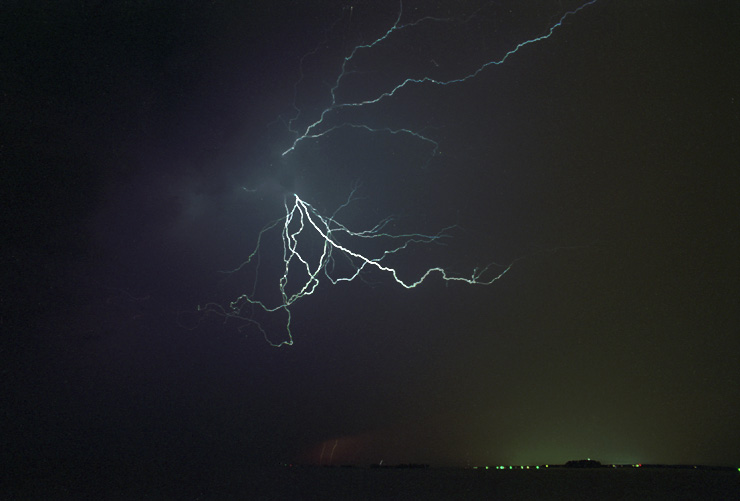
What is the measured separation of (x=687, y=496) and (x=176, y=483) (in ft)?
20.8

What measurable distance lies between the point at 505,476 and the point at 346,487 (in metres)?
2.55

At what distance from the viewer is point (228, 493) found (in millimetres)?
5555

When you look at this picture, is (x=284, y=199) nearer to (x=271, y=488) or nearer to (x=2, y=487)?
(x=271, y=488)

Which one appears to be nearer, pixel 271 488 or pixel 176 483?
pixel 271 488

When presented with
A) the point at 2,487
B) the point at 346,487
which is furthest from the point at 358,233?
the point at 2,487

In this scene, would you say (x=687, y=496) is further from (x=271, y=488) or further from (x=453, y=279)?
(x=271, y=488)

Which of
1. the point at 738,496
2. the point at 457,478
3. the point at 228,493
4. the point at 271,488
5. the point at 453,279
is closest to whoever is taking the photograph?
the point at 738,496

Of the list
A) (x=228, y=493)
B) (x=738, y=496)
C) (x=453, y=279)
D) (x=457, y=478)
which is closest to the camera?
(x=738, y=496)

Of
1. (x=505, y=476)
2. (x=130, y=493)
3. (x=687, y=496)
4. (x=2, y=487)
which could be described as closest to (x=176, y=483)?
(x=130, y=493)

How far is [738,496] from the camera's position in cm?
474

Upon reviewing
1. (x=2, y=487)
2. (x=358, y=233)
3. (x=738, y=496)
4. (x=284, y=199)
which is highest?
(x=284, y=199)

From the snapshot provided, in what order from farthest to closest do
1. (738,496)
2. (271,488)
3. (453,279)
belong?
(453,279) → (271,488) → (738,496)

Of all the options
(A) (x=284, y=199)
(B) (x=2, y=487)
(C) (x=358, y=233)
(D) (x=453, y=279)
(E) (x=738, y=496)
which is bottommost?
(B) (x=2, y=487)

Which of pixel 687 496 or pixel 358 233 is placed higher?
pixel 358 233
